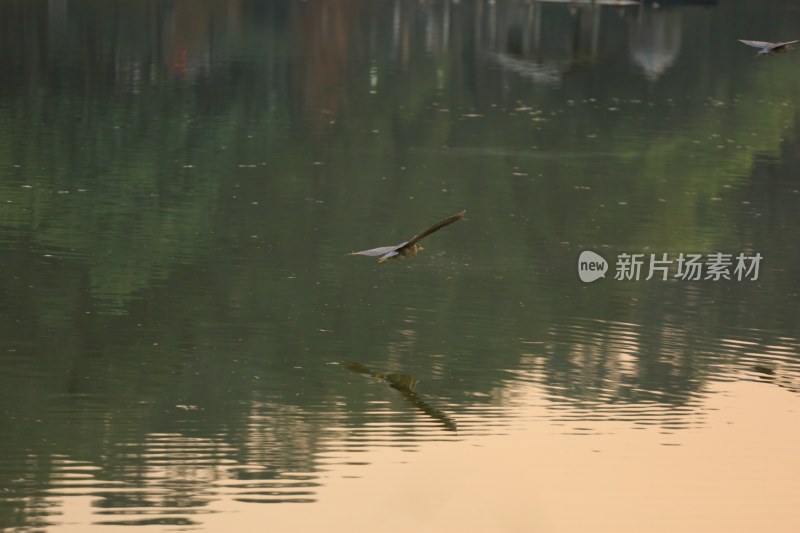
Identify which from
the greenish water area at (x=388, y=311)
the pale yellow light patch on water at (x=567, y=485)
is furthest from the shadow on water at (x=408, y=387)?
the pale yellow light patch on water at (x=567, y=485)

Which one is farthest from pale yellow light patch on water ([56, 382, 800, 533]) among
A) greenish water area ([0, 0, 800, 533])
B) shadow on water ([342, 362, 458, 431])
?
shadow on water ([342, 362, 458, 431])

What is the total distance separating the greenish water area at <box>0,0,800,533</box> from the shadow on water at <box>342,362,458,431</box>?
57 millimetres

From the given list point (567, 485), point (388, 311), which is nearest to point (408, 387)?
point (567, 485)

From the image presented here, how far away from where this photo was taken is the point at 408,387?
18828 mm

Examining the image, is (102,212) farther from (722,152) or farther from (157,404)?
(722,152)

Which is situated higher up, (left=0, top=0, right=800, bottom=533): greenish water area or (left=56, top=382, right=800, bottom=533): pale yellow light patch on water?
(left=0, top=0, right=800, bottom=533): greenish water area

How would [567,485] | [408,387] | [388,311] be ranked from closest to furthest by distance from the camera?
[567,485] < [408,387] < [388,311]

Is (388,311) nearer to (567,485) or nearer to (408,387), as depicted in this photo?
(408,387)

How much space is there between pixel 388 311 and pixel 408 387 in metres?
3.37

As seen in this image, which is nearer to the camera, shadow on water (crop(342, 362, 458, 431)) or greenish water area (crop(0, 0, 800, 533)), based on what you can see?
greenish water area (crop(0, 0, 800, 533))

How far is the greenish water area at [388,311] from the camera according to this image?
15.8 metres

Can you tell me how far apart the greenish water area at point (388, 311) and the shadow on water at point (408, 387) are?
0.06 metres

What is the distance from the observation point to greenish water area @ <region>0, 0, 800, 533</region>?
51.9 feet

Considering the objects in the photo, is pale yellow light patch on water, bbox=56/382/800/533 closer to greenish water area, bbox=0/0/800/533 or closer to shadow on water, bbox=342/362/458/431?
greenish water area, bbox=0/0/800/533
